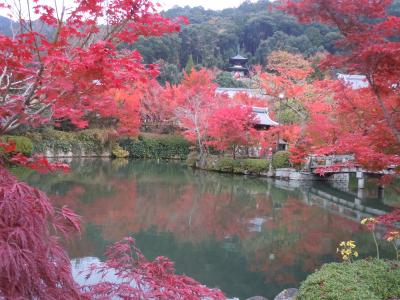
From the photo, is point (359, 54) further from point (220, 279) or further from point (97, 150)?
point (97, 150)

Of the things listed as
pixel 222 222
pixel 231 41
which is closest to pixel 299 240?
pixel 222 222

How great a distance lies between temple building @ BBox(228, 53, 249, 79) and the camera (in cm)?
4111

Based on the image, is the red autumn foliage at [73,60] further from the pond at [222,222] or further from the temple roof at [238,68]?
the temple roof at [238,68]

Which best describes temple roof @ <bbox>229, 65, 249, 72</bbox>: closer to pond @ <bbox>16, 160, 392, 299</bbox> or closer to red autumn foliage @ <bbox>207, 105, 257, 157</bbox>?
red autumn foliage @ <bbox>207, 105, 257, 157</bbox>

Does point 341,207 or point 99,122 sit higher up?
point 99,122

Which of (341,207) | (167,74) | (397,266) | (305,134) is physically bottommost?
(341,207)

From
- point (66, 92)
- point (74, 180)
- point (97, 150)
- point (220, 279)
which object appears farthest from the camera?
point (97, 150)

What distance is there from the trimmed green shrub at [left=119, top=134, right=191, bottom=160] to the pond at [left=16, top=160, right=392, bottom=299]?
28.5 feet

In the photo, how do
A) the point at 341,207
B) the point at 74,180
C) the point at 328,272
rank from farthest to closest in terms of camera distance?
the point at 74,180
the point at 341,207
the point at 328,272

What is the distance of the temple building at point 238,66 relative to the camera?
4111cm

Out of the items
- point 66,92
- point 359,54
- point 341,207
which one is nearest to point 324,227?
point 341,207

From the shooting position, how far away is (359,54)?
3506 millimetres

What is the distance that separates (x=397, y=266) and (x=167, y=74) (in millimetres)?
30503

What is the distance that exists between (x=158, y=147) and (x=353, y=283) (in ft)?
70.1
